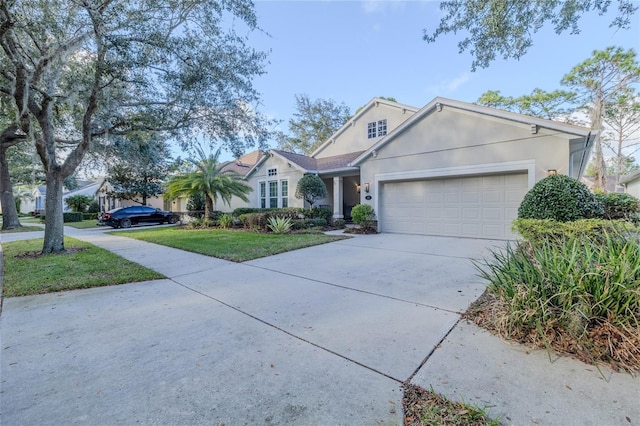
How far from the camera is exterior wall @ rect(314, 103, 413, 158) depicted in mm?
15944

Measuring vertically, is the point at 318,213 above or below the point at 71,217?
above

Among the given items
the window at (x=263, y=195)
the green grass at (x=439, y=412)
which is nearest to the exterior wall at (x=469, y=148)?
the window at (x=263, y=195)

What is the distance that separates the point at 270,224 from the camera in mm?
12562

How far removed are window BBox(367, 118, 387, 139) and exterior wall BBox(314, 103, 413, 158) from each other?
177 millimetres

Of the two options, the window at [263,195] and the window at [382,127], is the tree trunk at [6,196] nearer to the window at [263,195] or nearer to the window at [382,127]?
the window at [263,195]

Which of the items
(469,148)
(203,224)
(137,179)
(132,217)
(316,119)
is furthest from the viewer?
(316,119)

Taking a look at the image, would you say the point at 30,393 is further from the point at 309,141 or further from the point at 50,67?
the point at 309,141

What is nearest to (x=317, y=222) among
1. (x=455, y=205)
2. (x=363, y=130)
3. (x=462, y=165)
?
(x=455, y=205)

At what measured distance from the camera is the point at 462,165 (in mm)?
9719

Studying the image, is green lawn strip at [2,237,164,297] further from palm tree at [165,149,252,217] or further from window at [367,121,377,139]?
window at [367,121,377,139]

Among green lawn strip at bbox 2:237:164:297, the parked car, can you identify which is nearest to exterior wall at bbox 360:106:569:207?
green lawn strip at bbox 2:237:164:297

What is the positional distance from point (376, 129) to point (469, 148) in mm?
7918

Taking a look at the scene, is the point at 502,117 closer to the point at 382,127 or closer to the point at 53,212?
the point at 382,127

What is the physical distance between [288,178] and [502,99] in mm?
21292
